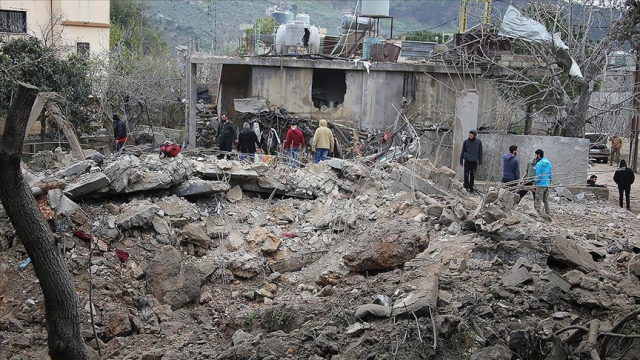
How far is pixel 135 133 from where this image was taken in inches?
820

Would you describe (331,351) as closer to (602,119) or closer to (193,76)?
(193,76)

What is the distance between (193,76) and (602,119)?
12.7 metres

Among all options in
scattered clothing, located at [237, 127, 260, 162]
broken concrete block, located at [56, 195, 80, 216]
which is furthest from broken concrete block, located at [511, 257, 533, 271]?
scattered clothing, located at [237, 127, 260, 162]

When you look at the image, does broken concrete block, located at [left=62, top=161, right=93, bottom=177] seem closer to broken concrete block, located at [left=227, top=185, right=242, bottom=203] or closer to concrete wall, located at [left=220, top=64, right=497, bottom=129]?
broken concrete block, located at [left=227, top=185, right=242, bottom=203]

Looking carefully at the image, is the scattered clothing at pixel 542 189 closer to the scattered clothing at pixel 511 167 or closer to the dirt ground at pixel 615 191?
the scattered clothing at pixel 511 167

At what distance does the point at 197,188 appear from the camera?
416 inches

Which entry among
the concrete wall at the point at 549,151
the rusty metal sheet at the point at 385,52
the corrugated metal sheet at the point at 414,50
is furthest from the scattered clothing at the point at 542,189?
the corrugated metal sheet at the point at 414,50

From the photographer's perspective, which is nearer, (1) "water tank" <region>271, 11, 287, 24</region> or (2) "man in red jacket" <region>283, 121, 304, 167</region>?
(2) "man in red jacket" <region>283, 121, 304, 167</region>

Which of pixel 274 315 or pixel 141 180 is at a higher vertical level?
pixel 141 180

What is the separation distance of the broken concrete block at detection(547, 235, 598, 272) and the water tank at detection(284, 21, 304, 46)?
14.9m

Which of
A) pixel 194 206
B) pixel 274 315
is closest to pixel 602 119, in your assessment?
pixel 194 206

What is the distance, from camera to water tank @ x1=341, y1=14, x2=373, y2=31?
22.8 meters

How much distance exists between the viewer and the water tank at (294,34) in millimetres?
21453

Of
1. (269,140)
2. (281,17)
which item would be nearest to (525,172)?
(269,140)
